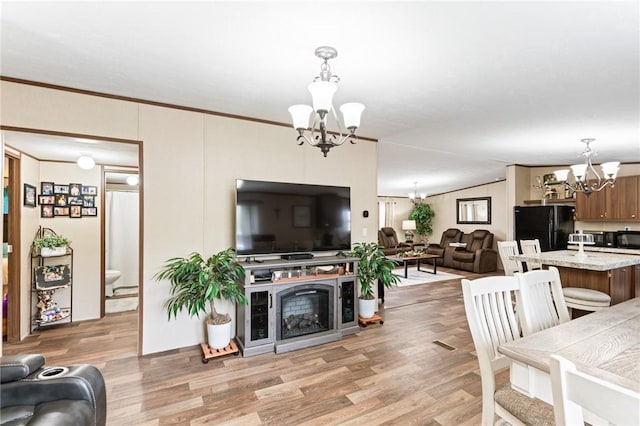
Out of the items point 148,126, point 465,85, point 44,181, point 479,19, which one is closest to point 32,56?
point 148,126

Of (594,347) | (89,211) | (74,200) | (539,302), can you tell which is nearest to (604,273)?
(539,302)

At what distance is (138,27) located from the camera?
5.80 ft

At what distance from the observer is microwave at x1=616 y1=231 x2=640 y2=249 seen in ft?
16.9

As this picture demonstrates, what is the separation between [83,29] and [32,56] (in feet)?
2.27

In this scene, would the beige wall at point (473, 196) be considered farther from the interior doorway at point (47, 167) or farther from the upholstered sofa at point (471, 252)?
the interior doorway at point (47, 167)

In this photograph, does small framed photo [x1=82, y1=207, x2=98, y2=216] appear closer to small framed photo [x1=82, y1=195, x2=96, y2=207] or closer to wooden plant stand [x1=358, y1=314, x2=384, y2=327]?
small framed photo [x1=82, y1=195, x2=96, y2=207]

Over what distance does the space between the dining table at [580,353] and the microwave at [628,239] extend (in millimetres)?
5373

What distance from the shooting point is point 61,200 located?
12.5 ft

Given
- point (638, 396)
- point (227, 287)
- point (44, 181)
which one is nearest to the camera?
point (638, 396)

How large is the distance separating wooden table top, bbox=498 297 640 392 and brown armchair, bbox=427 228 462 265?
708cm

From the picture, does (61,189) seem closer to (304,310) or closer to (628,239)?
(304,310)

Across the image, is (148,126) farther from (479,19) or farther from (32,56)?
(479,19)

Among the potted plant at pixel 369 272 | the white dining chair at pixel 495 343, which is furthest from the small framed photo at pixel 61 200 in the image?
the white dining chair at pixel 495 343

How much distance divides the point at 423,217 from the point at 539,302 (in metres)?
8.56
